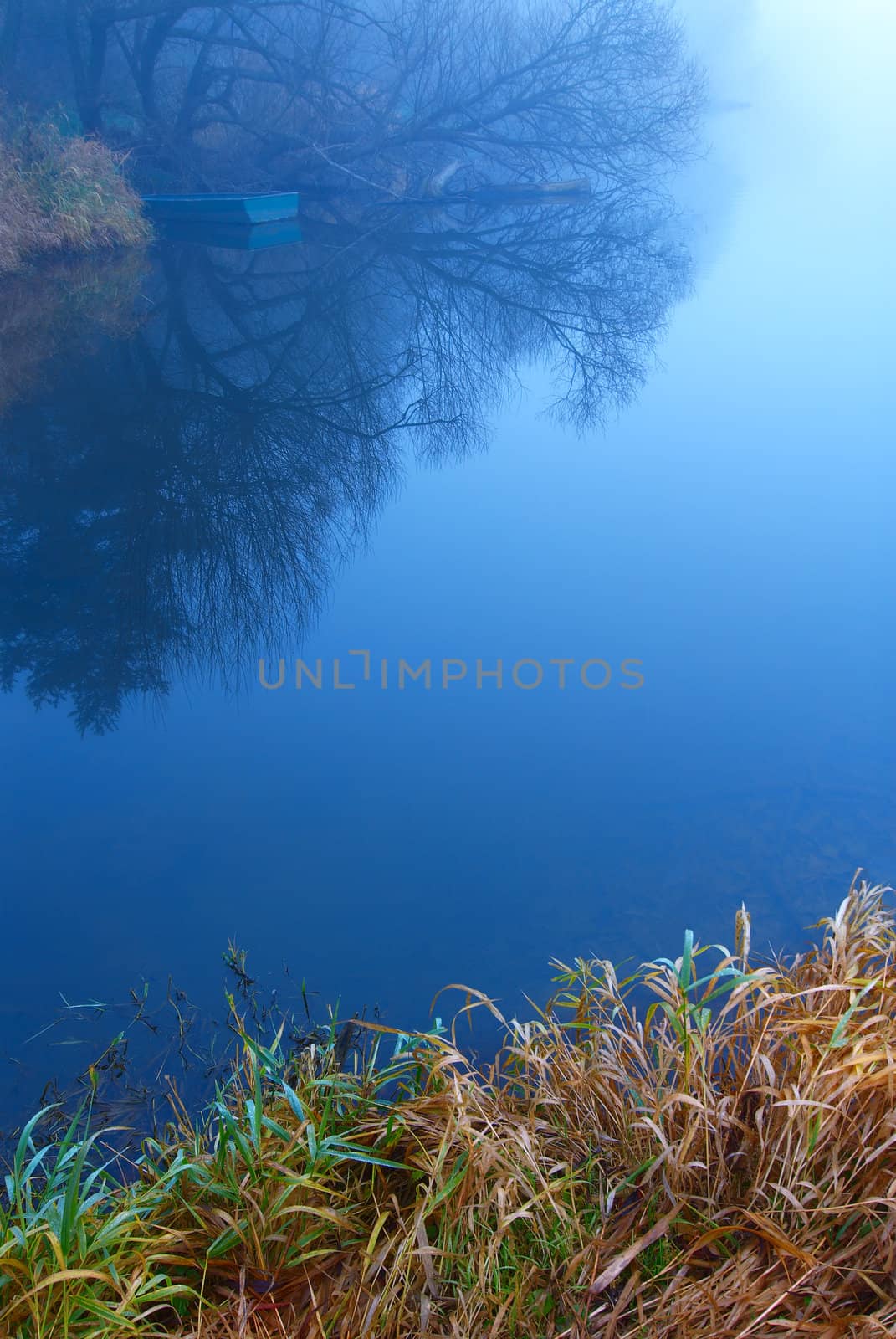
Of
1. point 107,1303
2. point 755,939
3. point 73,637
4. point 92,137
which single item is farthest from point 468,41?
point 107,1303

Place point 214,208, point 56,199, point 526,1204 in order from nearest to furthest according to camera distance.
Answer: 1. point 526,1204
2. point 56,199
3. point 214,208

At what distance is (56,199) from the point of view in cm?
952

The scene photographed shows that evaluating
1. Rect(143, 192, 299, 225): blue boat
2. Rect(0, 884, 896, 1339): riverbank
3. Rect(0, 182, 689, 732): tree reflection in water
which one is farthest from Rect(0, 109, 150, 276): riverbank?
Rect(0, 884, 896, 1339): riverbank

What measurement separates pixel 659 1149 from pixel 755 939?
825 mm

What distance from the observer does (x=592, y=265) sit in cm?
1048

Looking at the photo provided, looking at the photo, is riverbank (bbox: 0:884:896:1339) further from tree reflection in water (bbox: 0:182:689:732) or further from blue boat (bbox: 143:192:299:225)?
blue boat (bbox: 143:192:299:225)

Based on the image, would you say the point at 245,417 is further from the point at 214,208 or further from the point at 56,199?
the point at 214,208

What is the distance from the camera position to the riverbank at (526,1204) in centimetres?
142

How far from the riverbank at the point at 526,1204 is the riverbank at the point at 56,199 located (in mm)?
8869

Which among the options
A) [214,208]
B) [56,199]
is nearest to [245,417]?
[56,199]

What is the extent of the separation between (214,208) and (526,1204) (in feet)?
39.5

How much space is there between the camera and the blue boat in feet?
37.1

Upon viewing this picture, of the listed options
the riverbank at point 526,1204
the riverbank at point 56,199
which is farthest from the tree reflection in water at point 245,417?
the riverbank at point 526,1204

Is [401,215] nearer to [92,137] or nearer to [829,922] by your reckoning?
[92,137]
